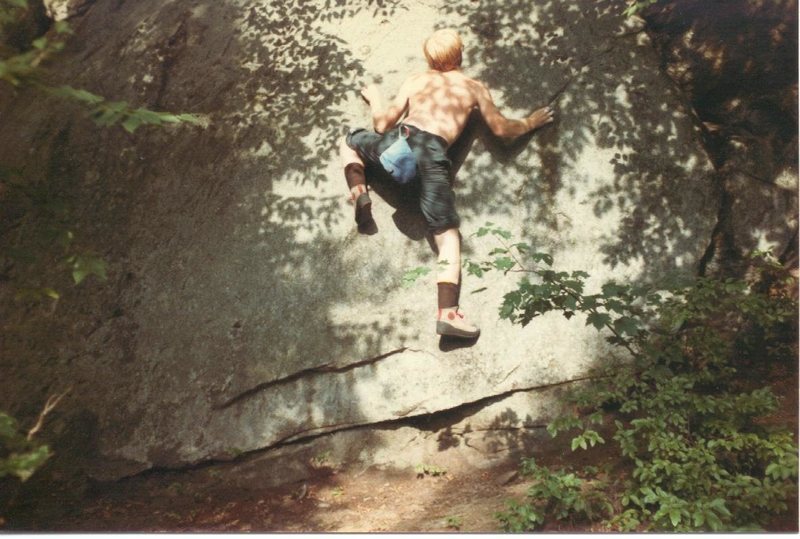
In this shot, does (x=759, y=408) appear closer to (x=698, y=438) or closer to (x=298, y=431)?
(x=698, y=438)

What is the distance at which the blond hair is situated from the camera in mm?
4914

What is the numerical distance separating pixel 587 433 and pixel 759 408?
96 centimetres

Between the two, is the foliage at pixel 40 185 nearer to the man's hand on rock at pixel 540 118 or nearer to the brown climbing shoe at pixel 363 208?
the brown climbing shoe at pixel 363 208

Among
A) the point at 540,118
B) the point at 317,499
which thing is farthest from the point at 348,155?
the point at 317,499

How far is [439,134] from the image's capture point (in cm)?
473

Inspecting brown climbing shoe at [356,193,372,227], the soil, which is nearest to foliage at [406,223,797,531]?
the soil

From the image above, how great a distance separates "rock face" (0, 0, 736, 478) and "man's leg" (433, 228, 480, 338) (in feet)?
0.42

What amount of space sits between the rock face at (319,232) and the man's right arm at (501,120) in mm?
109

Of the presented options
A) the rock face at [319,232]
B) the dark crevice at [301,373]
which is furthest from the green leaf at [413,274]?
the dark crevice at [301,373]

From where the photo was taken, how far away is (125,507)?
441cm

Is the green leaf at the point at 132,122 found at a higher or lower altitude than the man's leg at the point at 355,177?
higher

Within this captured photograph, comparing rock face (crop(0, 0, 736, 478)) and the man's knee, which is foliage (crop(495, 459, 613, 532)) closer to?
rock face (crop(0, 0, 736, 478))

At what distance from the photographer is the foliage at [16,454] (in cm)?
324

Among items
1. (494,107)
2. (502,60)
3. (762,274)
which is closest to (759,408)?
(762,274)
